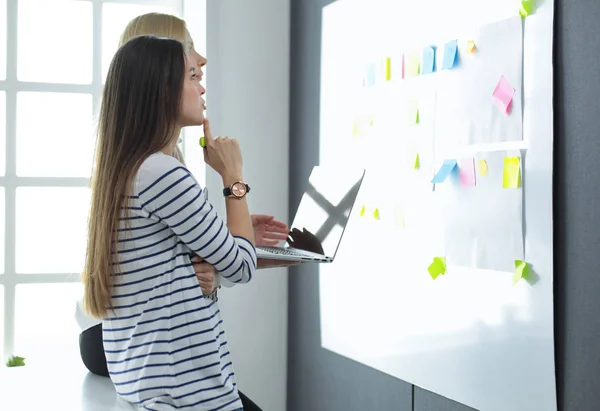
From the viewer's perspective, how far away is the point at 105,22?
277 centimetres

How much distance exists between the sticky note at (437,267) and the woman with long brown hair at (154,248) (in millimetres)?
687

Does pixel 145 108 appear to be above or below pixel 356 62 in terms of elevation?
below

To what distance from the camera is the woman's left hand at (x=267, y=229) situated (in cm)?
177

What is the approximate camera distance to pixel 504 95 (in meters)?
1.64

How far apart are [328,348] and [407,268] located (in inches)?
24.1

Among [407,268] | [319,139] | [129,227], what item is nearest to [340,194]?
[407,268]

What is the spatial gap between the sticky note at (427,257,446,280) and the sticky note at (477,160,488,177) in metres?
0.27

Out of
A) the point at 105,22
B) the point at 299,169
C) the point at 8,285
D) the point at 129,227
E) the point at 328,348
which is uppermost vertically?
the point at 105,22

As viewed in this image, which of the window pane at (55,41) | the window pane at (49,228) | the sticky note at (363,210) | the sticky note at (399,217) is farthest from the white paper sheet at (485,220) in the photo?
the window pane at (55,41)

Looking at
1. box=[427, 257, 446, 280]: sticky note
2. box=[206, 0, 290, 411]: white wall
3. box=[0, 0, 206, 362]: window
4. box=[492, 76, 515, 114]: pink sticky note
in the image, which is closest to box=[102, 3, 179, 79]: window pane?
box=[0, 0, 206, 362]: window

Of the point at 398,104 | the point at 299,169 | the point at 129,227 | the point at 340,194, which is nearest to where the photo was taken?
the point at 129,227

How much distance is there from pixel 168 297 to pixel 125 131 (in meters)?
0.30

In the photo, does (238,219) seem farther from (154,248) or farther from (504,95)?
(504,95)

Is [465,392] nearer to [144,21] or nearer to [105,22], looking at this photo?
[144,21]
